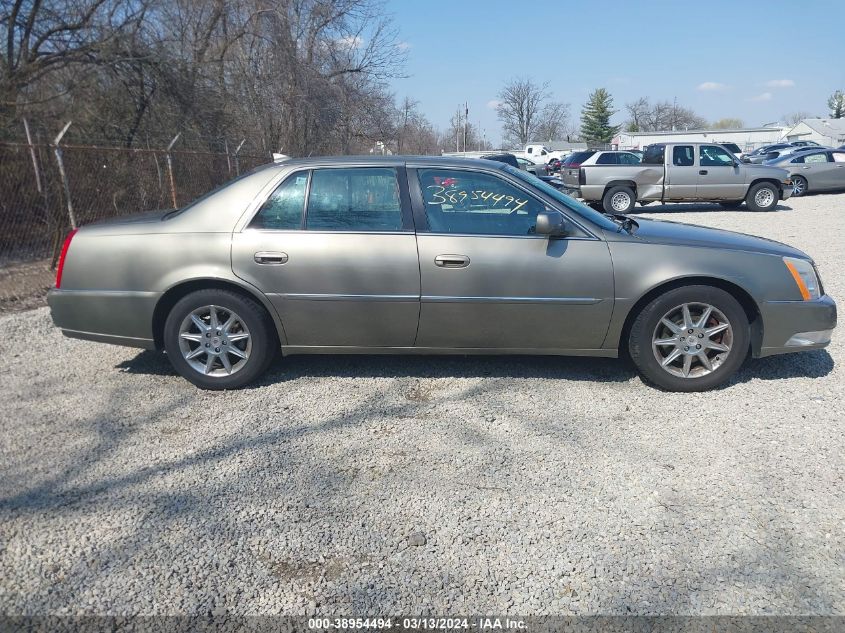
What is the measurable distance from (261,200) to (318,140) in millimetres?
21099

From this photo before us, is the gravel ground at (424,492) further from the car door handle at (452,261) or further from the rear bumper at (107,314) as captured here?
the car door handle at (452,261)

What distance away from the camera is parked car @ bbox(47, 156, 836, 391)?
3887 mm

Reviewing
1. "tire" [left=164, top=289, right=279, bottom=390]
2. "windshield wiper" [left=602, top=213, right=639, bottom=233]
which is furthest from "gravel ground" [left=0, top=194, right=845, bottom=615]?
"windshield wiper" [left=602, top=213, right=639, bottom=233]

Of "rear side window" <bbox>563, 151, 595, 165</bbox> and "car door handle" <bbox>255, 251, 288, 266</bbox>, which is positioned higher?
"rear side window" <bbox>563, 151, 595, 165</bbox>

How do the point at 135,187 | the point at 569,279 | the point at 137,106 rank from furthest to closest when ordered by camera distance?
1. the point at 137,106
2. the point at 135,187
3. the point at 569,279

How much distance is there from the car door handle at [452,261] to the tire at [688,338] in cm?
125

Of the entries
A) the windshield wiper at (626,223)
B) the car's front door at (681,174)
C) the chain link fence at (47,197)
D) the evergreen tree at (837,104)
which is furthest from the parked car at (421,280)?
the evergreen tree at (837,104)

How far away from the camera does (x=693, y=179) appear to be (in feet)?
50.3

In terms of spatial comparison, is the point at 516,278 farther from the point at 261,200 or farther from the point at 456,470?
the point at 261,200

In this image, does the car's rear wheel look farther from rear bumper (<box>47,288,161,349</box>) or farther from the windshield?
rear bumper (<box>47,288,161,349</box>)

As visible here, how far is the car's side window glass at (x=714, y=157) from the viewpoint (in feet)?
50.4

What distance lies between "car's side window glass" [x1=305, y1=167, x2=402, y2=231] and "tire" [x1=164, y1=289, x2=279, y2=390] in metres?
0.75

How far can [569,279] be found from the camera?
388 centimetres

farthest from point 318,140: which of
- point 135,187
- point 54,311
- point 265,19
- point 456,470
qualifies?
point 456,470
